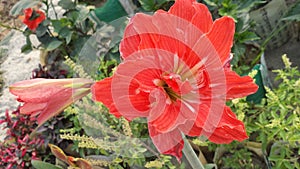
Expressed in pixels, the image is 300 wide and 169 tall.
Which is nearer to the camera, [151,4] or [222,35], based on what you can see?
[222,35]

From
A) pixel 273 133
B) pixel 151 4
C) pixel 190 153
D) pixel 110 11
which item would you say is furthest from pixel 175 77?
pixel 110 11

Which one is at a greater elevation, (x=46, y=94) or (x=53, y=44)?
(x=46, y=94)

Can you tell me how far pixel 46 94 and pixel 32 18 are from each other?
1011mm

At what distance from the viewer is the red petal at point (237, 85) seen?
537 mm

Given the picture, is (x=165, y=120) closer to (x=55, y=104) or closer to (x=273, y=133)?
(x=55, y=104)

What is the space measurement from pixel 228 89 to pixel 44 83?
23 centimetres

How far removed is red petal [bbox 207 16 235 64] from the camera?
0.53m

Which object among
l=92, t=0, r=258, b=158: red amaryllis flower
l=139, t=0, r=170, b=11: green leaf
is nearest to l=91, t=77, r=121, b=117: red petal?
l=92, t=0, r=258, b=158: red amaryllis flower

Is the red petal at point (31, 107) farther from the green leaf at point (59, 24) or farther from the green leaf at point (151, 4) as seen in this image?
the green leaf at point (59, 24)

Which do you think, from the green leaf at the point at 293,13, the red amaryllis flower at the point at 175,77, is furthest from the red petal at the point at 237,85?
the green leaf at the point at 293,13

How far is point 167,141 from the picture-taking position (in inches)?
21.0

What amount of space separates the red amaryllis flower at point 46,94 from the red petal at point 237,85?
18 cm

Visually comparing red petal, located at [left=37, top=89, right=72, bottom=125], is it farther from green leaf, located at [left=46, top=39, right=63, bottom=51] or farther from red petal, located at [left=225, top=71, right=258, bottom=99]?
green leaf, located at [left=46, top=39, right=63, bottom=51]

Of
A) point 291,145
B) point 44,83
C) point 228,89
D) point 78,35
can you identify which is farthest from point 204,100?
point 78,35
